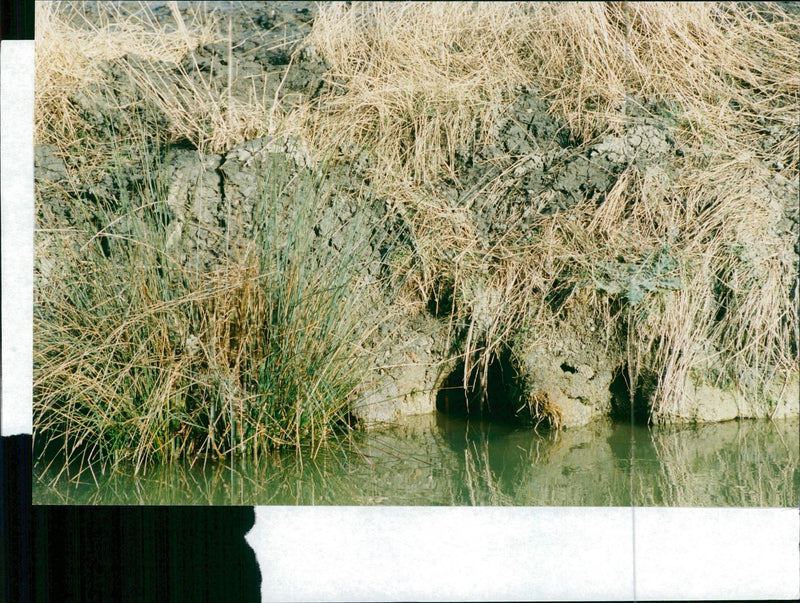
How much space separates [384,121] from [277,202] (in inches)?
19.8

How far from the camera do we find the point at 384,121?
104 inches

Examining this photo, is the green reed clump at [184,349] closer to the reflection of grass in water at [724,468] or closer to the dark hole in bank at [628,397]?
the dark hole in bank at [628,397]

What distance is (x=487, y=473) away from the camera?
88.9 inches

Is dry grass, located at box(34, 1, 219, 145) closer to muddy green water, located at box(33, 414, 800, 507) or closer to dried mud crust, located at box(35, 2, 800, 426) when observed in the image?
dried mud crust, located at box(35, 2, 800, 426)

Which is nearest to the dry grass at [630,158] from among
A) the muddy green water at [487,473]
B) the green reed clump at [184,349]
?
the muddy green water at [487,473]

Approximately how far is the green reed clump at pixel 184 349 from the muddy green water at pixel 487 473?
0.27ft

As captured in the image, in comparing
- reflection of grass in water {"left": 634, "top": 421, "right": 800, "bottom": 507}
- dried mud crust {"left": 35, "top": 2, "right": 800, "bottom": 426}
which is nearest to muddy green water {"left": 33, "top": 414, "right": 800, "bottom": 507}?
reflection of grass in water {"left": 634, "top": 421, "right": 800, "bottom": 507}

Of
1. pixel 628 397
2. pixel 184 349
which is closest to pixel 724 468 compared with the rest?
pixel 628 397

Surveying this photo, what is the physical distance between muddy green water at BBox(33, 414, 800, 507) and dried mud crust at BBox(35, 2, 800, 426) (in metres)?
0.10

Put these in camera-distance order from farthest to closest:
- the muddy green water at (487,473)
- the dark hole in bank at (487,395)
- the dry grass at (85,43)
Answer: the dry grass at (85,43), the dark hole in bank at (487,395), the muddy green water at (487,473)

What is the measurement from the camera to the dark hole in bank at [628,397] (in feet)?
8.07

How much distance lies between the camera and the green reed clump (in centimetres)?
224

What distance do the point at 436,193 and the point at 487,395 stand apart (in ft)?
2.29

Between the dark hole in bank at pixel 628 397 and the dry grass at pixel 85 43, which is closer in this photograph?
the dark hole in bank at pixel 628 397
